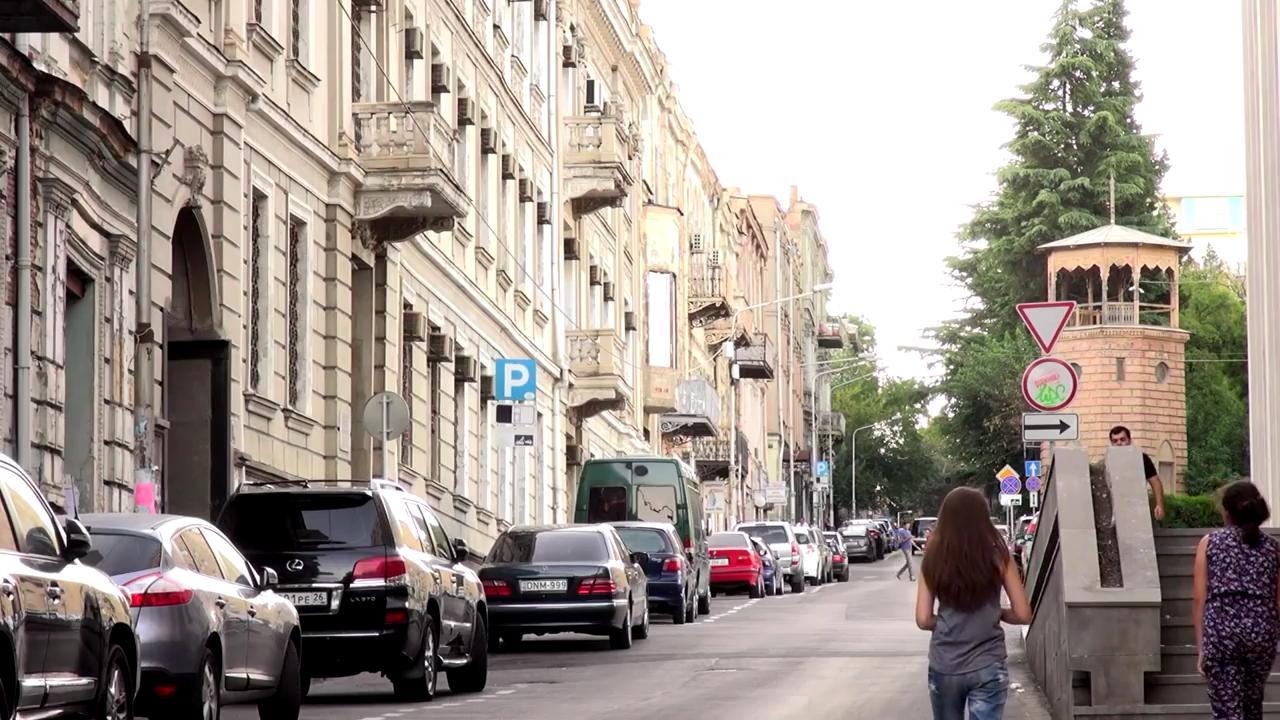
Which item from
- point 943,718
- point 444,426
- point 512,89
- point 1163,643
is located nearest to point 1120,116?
point 512,89

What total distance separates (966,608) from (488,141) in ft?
113

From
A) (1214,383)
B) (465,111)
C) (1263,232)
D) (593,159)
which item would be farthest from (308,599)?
(1214,383)

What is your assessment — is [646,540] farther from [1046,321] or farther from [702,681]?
[702,681]

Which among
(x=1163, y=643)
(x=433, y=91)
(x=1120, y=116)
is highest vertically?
(x=1120, y=116)

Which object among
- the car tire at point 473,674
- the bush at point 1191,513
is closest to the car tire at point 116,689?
the car tire at point 473,674

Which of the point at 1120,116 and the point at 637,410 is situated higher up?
the point at 1120,116

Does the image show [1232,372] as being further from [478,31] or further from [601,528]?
[601,528]

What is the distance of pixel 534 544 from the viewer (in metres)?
29.5

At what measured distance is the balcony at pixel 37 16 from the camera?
19.8 meters

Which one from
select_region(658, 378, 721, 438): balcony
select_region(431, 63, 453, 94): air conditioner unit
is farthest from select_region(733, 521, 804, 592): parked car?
select_region(431, 63, 453, 94): air conditioner unit

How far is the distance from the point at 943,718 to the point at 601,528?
1951cm

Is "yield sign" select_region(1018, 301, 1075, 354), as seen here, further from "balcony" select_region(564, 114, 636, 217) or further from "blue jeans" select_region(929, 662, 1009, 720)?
"balcony" select_region(564, 114, 636, 217)

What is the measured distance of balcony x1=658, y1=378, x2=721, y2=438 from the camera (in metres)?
74.2

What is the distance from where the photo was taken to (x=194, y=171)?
26609 millimetres
